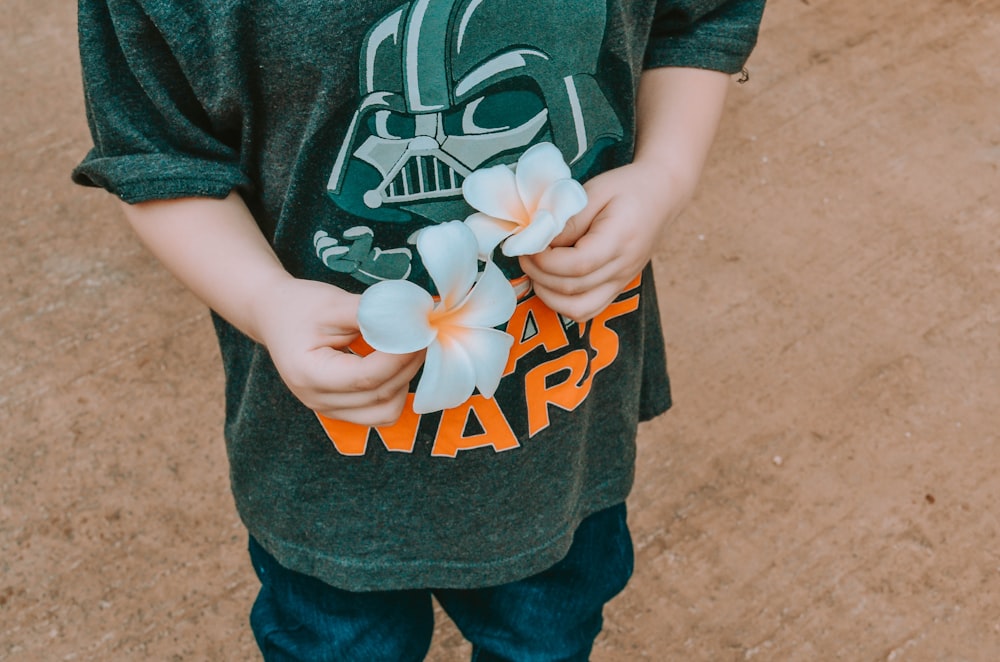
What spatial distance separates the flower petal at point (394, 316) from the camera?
618 millimetres

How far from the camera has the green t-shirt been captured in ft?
2.64

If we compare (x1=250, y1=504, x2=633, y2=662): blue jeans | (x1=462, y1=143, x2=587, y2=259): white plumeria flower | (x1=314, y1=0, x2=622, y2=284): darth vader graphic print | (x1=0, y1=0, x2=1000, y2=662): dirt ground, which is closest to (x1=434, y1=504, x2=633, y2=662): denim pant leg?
(x1=250, y1=504, x2=633, y2=662): blue jeans

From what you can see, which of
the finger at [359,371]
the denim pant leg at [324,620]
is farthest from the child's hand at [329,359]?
the denim pant leg at [324,620]

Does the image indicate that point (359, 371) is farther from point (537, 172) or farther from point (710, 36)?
point (710, 36)

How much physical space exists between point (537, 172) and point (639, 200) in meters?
0.19

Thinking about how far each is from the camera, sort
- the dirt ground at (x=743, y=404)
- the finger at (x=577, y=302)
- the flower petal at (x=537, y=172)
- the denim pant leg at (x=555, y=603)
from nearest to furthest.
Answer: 1. the flower petal at (x=537, y=172)
2. the finger at (x=577, y=302)
3. the denim pant leg at (x=555, y=603)
4. the dirt ground at (x=743, y=404)

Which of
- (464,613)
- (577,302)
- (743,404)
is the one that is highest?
(577,302)

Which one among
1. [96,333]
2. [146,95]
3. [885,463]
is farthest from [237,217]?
[885,463]

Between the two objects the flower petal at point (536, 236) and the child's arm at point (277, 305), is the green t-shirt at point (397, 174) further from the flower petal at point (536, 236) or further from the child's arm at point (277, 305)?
the flower petal at point (536, 236)

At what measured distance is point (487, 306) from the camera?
668 millimetres

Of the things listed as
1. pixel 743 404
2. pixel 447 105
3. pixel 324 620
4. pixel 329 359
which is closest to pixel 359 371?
pixel 329 359

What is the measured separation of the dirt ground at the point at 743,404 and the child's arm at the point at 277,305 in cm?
80

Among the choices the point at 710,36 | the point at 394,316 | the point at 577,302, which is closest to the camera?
the point at 394,316

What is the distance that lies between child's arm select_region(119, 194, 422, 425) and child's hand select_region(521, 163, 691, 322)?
140 mm
